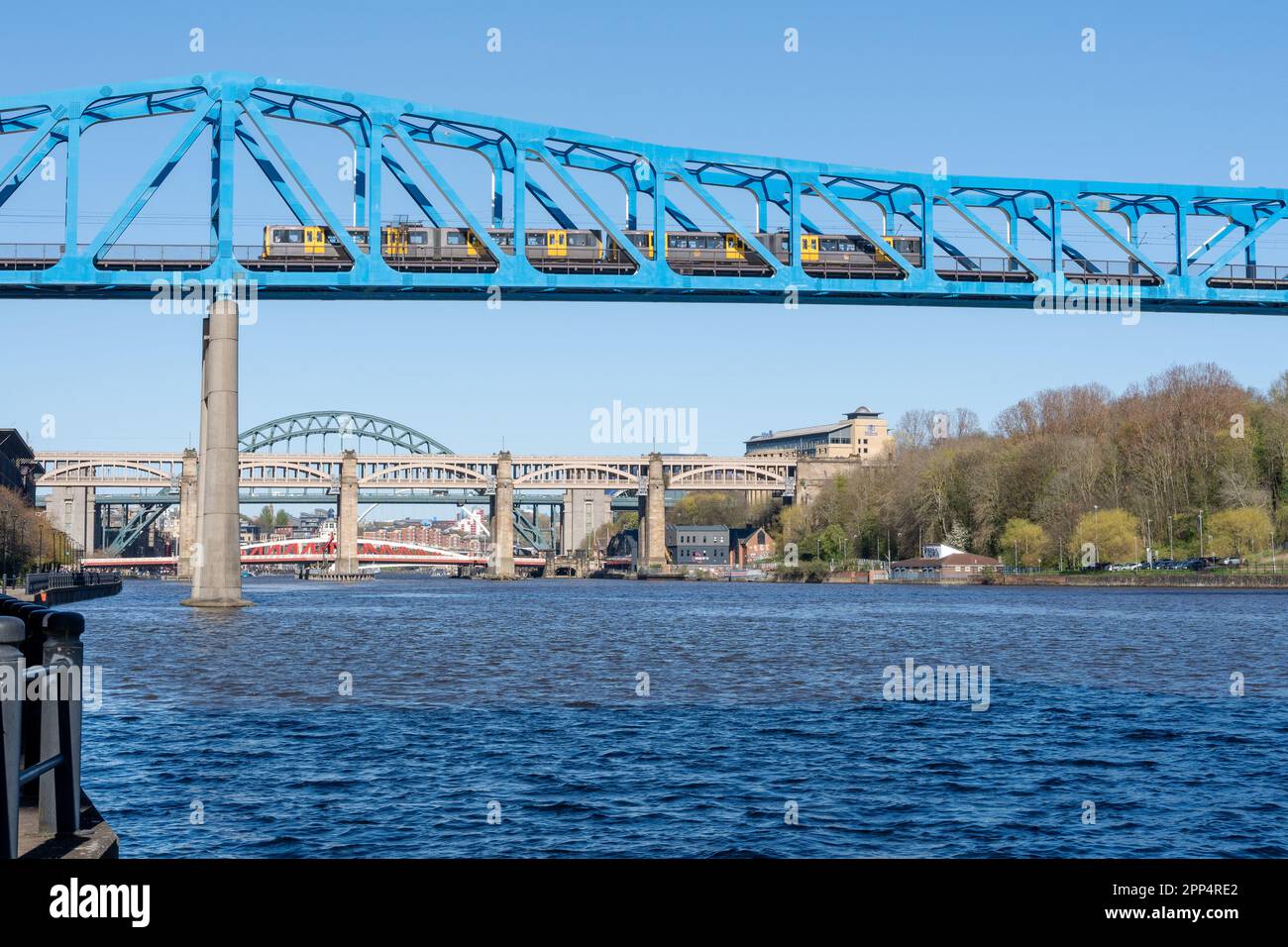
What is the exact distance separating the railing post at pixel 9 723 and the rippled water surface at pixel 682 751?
369 inches

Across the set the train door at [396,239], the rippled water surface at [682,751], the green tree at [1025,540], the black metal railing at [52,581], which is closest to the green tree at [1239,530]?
the green tree at [1025,540]

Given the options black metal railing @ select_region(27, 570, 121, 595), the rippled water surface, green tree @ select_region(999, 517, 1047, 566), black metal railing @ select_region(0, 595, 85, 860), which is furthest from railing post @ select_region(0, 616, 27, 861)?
green tree @ select_region(999, 517, 1047, 566)

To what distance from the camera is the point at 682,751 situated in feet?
85.4

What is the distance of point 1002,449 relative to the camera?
505 ft

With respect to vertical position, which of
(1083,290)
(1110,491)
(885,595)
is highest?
(1083,290)

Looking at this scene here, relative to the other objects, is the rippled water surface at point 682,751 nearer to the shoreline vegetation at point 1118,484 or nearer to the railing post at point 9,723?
the railing post at point 9,723

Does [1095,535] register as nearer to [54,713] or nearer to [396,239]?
[396,239]

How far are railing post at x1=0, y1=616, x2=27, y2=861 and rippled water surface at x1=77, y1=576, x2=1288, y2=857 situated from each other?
938 centimetres

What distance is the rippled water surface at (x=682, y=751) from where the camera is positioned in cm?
1866

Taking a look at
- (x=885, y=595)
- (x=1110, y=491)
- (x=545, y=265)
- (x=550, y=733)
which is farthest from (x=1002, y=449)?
(x=550, y=733)

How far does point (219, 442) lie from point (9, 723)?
69155 mm

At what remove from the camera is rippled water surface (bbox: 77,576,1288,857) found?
61.2ft
